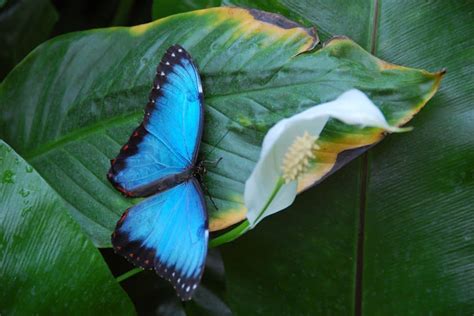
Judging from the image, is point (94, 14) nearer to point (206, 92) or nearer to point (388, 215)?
point (206, 92)

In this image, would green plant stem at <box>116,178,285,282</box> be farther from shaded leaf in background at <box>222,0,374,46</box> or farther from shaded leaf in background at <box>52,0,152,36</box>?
Answer: shaded leaf in background at <box>52,0,152,36</box>

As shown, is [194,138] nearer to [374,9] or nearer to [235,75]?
[235,75]

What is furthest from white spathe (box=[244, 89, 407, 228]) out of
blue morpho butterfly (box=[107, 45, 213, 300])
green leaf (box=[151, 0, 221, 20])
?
green leaf (box=[151, 0, 221, 20])

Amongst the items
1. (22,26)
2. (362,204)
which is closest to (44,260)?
(362,204)

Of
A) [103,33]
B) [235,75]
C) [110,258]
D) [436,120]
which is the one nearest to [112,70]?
[103,33]

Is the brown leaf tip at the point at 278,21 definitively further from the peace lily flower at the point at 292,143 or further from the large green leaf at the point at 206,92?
the peace lily flower at the point at 292,143

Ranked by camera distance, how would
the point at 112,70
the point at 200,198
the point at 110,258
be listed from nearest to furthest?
the point at 200,198 → the point at 112,70 → the point at 110,258
